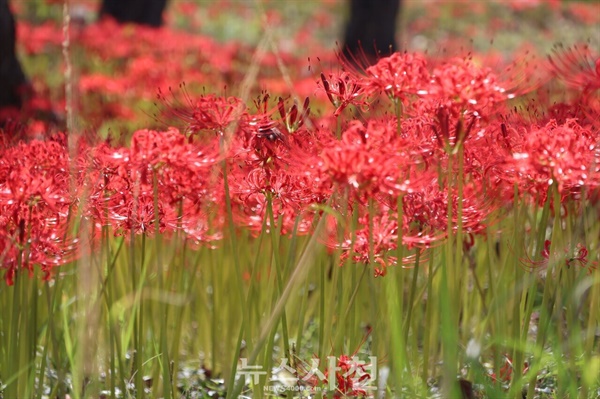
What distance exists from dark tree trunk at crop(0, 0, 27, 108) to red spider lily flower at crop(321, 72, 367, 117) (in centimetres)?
438

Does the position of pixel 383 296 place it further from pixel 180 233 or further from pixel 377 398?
pixel 180 233

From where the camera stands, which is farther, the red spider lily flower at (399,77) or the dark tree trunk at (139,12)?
the dark tree trunk at (139,12)

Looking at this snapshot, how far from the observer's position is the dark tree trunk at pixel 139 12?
39.0 feet

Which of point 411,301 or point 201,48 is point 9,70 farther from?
point 411,301

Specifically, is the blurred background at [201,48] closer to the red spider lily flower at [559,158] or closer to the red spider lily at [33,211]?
the red spider lily at [33,211]

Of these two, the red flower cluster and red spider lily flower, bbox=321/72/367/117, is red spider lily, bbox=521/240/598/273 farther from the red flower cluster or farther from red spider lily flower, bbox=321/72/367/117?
red spider lily flower, bbox=321/72/367/117

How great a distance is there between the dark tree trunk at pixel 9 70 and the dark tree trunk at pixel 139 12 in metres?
5.49

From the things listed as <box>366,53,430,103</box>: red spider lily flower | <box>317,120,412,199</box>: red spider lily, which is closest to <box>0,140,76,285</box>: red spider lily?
<box>317,120,412,199</box>: red spider lily

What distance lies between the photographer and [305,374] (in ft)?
7.56

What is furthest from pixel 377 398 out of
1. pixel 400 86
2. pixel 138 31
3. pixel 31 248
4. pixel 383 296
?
pixel 138 31

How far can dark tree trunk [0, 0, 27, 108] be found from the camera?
6180 millimetres

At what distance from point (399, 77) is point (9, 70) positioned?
4.88 metres

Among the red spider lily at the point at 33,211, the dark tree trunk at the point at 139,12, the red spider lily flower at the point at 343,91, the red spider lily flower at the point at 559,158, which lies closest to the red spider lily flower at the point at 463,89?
the red spider lily flower at the point at 559,158

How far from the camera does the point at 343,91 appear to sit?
2211 mm
